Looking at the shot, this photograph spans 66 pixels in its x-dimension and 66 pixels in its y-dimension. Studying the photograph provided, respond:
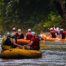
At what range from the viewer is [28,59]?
80.6ft

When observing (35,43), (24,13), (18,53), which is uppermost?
(24,13)

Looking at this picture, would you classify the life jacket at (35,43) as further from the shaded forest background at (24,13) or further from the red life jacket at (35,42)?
the shaded forest background at (24,13)

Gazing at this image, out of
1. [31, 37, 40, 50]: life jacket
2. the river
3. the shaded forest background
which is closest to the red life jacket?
[31, 37, 40, 50]: life jacket

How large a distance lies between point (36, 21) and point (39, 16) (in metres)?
1.40

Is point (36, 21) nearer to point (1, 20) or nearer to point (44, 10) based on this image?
point (44, 10)

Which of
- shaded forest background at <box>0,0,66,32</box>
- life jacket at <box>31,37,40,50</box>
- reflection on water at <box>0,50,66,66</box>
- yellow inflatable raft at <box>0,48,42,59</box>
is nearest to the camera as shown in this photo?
reflection on water at <box>0,50,66,66</box>

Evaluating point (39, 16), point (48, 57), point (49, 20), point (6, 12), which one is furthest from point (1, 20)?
point (48, 57)

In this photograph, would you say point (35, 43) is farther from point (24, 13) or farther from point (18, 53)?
point (24, 13)

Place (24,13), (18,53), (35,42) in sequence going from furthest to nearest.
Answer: (24,13)
(35,42)
(18,53)

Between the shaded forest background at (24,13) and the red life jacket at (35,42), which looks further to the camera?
the shaded forest background at (24,13)

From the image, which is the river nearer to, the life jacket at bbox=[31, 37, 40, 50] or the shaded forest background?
the life jacket at bbox=[31, 37, 40, 50]

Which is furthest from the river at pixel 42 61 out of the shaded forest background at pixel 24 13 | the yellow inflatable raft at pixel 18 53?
the shaded forest background at pixel 24 13

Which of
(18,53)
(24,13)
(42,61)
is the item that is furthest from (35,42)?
(24,13)

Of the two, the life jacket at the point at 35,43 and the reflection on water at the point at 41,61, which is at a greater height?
the life jacket at the point at 35,43
